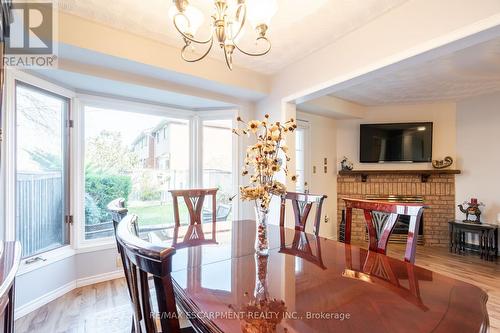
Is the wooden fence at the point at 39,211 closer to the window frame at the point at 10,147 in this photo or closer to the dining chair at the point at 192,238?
the window frame at the point at 10,147

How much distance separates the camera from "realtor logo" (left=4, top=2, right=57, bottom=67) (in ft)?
5.87

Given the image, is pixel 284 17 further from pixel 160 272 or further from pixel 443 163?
pixel 443 163

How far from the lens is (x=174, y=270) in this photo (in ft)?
3.97

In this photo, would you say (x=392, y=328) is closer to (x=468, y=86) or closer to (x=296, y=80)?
(x=296, y=80)

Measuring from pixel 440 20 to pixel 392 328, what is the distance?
1.97m

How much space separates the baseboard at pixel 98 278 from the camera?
2.72m

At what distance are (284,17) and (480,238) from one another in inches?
170

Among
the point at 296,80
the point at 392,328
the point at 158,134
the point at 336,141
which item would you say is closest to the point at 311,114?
the point at 336,141

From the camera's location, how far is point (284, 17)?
2061 mm

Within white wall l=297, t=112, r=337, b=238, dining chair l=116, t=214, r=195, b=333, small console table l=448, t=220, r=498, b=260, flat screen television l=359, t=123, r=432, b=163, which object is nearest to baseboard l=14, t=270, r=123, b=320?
dining chair l=116, t=214, r=195, b=333

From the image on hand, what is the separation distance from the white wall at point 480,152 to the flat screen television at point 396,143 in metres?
0.51

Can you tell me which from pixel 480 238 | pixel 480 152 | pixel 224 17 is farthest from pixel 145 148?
pixel 480 152

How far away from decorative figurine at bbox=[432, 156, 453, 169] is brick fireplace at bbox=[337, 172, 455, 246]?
0.53ft

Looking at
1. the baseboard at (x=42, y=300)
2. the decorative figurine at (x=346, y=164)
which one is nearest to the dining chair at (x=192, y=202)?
the baseboard at (x=42, y=300)
